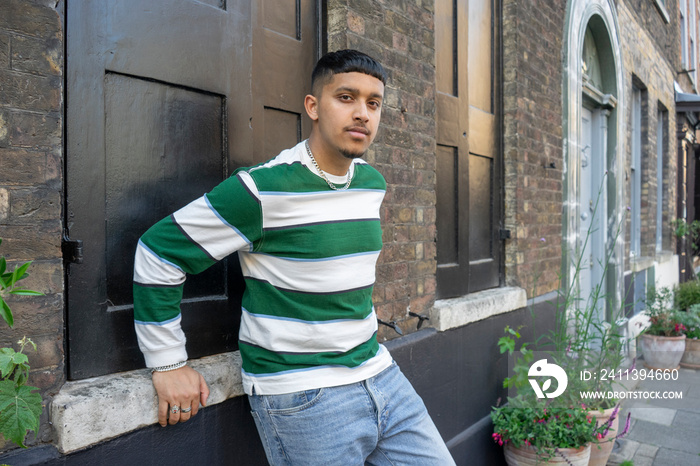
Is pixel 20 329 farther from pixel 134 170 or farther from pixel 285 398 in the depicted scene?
pixel 285 398

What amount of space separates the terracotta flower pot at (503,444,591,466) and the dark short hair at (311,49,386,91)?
249cm

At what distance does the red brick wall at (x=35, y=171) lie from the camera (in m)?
1.41

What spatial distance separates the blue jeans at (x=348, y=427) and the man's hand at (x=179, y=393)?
188mm

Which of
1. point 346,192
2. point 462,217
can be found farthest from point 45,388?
point 462,217

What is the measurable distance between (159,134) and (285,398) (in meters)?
1.01

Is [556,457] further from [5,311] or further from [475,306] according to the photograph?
[5,311]

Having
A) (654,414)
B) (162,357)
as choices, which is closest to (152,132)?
(162,357)

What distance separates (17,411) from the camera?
3.96 ft

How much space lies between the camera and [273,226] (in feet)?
5.36

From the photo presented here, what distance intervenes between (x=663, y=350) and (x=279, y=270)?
5442mm

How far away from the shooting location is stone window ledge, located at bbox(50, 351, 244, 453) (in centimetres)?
147

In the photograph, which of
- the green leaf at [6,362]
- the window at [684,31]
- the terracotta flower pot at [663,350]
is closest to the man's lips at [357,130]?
the green leaf at [6,362]

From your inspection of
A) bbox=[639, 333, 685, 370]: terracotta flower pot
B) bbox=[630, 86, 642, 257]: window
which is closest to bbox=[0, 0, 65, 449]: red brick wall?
bbox=[639, 333, 685, 370]: terracotta flower pot

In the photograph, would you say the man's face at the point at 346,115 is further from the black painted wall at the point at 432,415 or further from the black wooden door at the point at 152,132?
the black painted wall at the point at 432,415
